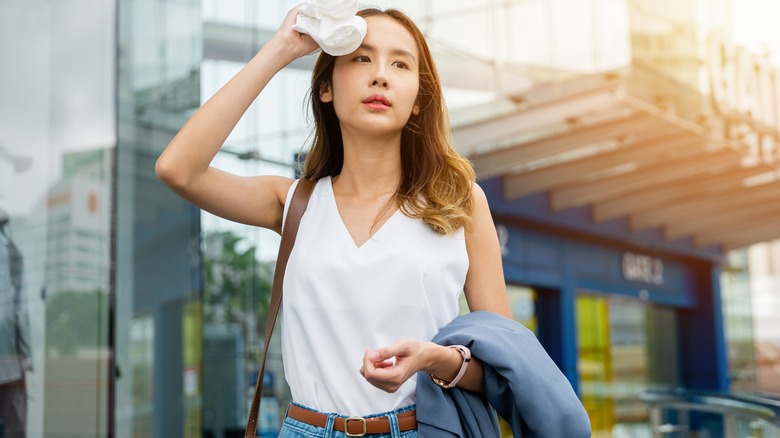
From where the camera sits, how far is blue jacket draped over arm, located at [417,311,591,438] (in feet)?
5.21

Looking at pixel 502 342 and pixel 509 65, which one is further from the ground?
pixel 509 65

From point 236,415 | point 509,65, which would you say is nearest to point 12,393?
point 236,415

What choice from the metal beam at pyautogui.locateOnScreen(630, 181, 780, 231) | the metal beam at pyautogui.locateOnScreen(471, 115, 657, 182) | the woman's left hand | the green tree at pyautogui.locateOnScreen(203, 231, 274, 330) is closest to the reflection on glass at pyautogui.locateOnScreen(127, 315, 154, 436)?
the green tree at pyautogui.locateOnScreen(203, 231, 274, 330)

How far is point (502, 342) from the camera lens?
5.26 feet

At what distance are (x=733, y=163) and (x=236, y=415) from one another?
931 cm

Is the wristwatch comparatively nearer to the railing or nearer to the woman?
the woman

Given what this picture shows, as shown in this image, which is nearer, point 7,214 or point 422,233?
point 422,233

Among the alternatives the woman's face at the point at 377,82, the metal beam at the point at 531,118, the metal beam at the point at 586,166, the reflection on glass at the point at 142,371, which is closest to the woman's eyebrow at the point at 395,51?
the woman's face at the point at 377,82

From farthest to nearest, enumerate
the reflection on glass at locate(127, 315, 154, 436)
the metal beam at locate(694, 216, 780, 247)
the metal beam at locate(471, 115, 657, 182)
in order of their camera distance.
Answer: the metal beam at locate(694, 216, 780, 247) < the metal beam at locate(471, 115, 657, 182) < the reflection on glass at locate(127, 315, 154, 436)

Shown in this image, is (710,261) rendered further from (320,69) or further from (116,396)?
(320,69)

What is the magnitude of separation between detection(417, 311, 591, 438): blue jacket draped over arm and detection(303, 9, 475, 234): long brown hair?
223 millimetres

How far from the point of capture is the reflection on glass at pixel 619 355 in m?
17.4

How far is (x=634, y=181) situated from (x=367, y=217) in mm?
12607

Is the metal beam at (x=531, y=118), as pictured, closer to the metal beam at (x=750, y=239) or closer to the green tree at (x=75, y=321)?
the green tree at (x=75, y=321)
